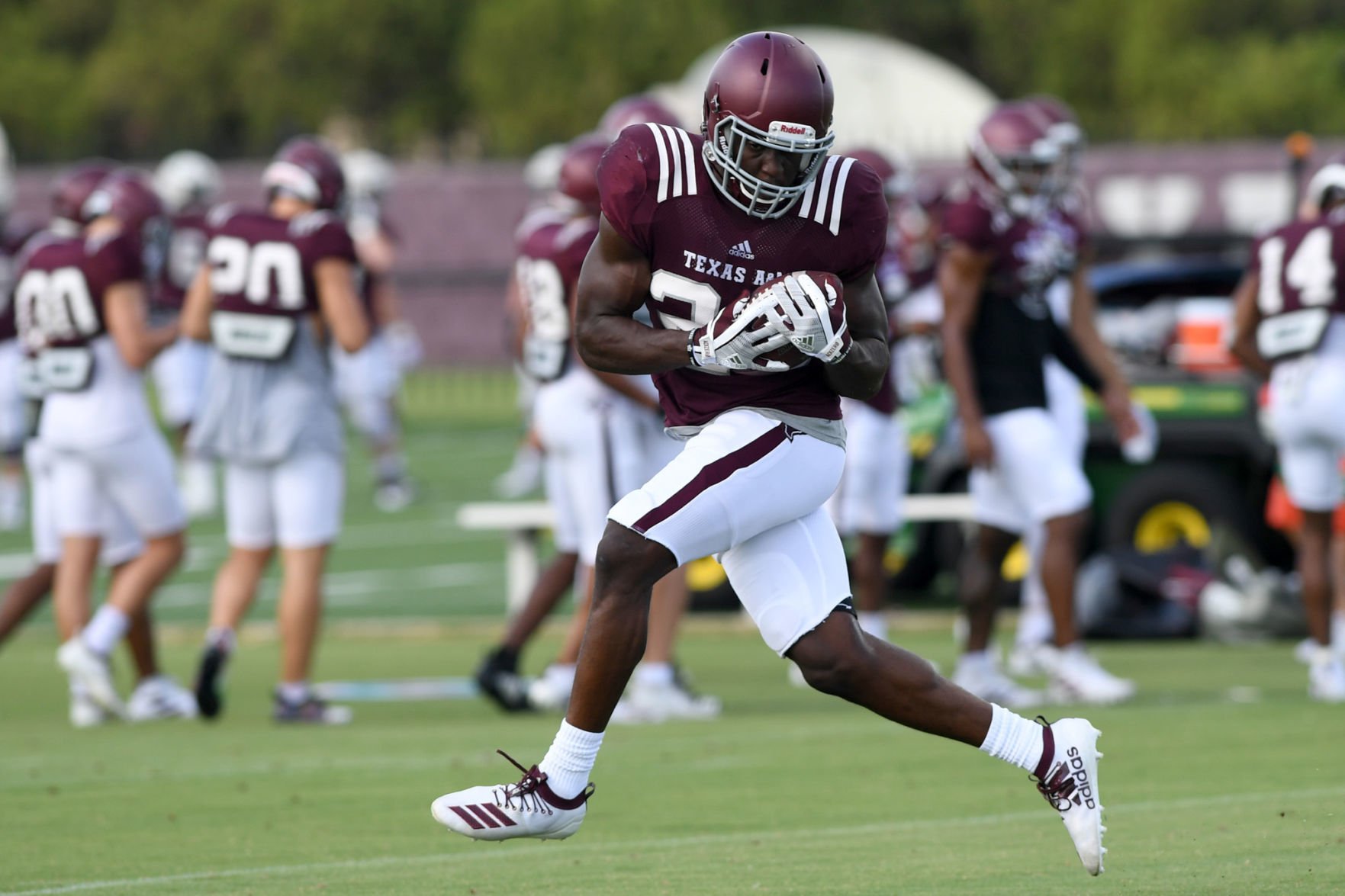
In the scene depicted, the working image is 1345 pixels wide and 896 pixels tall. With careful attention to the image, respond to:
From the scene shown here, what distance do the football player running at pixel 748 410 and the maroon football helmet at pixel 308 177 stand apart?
3.68m

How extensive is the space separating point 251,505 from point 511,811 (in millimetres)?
3946

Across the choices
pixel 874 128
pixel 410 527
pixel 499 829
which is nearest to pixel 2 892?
pixel 499 829

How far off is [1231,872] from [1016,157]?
4124 mm

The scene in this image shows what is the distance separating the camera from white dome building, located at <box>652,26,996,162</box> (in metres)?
28.7

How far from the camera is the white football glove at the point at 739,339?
4.90m

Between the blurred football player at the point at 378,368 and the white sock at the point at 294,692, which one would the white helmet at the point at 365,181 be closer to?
the blurred football player at the point at 378,368

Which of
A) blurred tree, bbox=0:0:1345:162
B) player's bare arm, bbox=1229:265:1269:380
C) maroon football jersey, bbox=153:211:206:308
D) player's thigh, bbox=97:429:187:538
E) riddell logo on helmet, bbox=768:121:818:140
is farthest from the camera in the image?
blurred tree, bbox=0:0:1345:162

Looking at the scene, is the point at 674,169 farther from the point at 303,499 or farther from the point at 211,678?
the point at 211,678

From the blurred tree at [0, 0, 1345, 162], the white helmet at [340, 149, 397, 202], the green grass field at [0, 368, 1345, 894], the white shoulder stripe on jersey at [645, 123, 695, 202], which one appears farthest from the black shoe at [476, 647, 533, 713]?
the blurred tree at [0, 0, 1345, 162]

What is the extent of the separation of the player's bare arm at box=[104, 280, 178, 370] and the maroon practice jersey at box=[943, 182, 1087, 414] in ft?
10.2

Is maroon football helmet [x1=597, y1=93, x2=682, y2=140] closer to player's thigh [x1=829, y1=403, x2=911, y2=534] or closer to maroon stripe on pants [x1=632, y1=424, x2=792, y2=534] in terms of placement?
A: player's thigh [x1=829, y1=403, x2=911, y2=534]

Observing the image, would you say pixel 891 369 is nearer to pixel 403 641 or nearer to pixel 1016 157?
pixel 1016 157

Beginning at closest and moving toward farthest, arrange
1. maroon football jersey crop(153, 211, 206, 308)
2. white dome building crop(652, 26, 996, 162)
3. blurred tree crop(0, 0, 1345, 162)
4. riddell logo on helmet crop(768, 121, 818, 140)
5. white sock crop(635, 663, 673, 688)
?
riddell logo on helmet crop(768, 121, 818, 140) → white sock crop(635, 663, 673, 688) → maroon football jersey crop(153, 211, 206, 308) → white dome building crop(652, 26, 996, 162) → blurred tree crop(0, 0, 1345, 162)

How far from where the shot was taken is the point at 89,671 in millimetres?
8742
